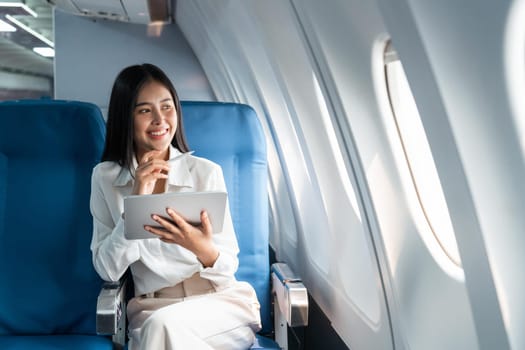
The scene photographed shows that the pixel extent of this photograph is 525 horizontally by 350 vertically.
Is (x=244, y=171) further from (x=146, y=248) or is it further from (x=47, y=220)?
(x=47, y=220)

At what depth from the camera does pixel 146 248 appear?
2.46m

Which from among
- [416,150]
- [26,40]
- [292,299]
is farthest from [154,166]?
[26,40]

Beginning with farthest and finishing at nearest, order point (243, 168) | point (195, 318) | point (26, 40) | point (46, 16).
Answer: point (26, 40) < point (46, 16) < point (243, 168) < point (195, 318)

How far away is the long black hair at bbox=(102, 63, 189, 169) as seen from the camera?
2.51 meters

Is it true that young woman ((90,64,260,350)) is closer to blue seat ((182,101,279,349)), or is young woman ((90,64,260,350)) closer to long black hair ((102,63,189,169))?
long black hair ((102,63,189,169))

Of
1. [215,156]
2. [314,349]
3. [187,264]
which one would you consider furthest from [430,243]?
[314,349]

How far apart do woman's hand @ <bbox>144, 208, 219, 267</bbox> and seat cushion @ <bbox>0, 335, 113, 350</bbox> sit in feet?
1.94

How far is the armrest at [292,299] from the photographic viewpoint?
238 cm

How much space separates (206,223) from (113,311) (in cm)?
50

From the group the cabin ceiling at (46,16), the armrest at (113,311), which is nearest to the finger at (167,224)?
the armrest at (113,311)

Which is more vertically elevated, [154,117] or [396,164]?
[154,117]

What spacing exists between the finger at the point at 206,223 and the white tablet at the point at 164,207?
0.5 inches

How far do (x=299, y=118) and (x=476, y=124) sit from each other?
1.68 metres

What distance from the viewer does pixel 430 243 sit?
6.33 feet
